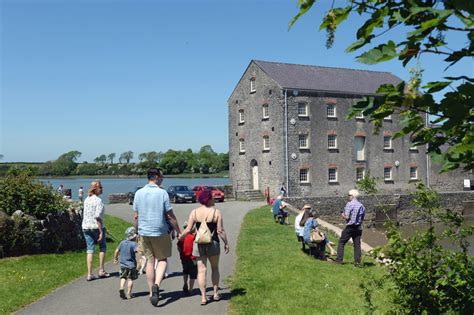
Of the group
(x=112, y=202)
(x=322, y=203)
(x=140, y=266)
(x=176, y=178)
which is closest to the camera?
(x=140, y=266)

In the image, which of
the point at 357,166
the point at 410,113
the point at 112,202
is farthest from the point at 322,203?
the point at 410,113

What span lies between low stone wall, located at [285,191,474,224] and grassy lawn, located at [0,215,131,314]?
2269 centimetres

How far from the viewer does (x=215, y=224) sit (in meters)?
7.89

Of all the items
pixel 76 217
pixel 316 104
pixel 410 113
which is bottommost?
pixel 76 217

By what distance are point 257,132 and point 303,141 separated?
458cm

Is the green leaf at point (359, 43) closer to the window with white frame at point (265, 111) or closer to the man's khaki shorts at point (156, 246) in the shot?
the man's khaki shorts at point (156, 246)

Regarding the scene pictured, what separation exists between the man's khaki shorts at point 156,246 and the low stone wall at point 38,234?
18.4 feet

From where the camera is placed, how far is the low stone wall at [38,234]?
1173cm

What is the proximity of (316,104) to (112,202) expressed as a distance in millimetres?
19459

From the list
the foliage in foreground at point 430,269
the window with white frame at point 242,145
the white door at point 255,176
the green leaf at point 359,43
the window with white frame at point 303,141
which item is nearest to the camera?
the green leaf at point 359,43

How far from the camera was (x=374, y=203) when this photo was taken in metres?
39.7

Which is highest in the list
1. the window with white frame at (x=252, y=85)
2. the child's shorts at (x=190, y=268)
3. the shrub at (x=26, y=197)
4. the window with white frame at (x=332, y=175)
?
the window with white frame at (x=252, y=85)

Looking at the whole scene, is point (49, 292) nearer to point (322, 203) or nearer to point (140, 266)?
point (140, 266)

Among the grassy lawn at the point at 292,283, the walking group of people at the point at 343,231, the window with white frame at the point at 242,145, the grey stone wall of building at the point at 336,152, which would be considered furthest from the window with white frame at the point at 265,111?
the walking group of people at the point at 343,231
